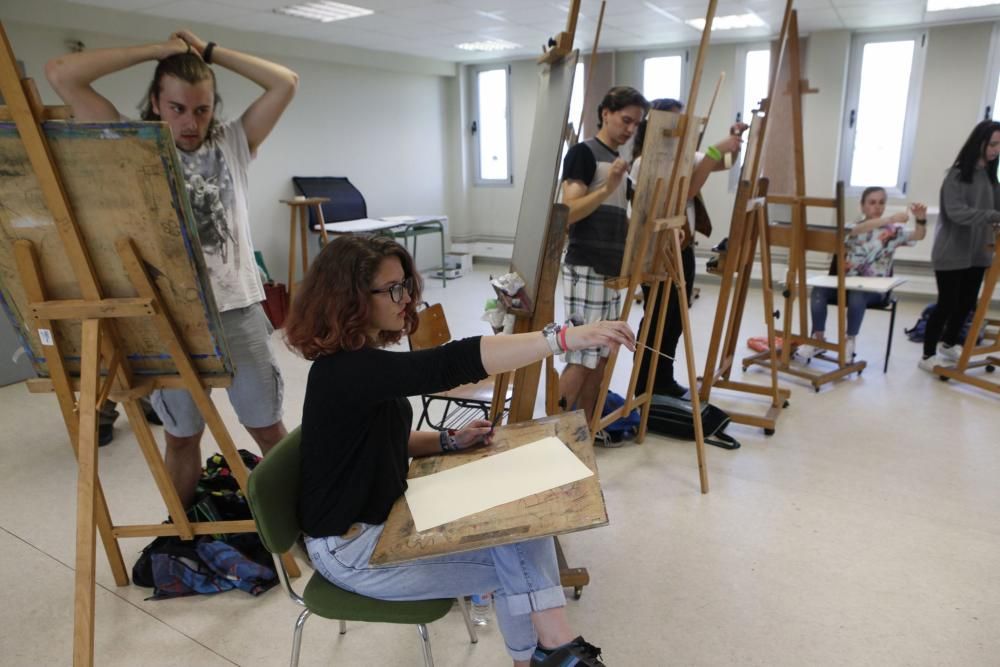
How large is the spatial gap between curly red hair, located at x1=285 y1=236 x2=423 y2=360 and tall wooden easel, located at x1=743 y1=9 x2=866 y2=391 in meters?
2.28

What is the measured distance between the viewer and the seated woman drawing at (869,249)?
3830 mm

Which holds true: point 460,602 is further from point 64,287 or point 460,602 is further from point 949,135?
point 949,135

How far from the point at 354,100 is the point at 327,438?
6181 millimetres

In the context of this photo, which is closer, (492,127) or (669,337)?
(669,337)

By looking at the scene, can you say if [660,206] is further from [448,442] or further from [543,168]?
[448,442]

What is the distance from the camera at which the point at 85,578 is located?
4.76 ft

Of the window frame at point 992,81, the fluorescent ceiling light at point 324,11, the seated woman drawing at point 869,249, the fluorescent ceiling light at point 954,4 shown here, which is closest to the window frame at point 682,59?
the fluorescent ceiling light at point 954,4

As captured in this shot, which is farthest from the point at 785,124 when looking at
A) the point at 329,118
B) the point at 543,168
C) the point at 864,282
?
the point at 329,118

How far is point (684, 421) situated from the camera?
9.80 ft

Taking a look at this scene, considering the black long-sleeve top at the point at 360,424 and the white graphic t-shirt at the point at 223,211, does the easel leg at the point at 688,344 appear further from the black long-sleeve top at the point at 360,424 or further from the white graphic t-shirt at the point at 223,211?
the white graphic t-shirt at the point at 223,211

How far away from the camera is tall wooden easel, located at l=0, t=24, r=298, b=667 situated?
1.33m

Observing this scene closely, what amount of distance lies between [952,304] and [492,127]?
5.47 meters

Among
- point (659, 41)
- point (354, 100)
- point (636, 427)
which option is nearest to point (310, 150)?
point (354, 100)

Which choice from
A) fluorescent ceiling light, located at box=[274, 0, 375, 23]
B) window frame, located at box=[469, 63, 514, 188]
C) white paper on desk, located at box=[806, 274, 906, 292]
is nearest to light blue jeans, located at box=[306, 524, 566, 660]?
white paper on desk, located at box=[806, 274, 906, 292]
